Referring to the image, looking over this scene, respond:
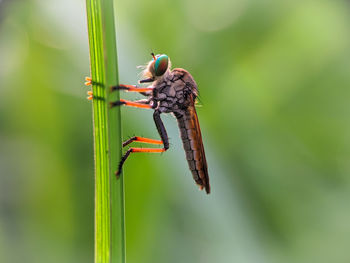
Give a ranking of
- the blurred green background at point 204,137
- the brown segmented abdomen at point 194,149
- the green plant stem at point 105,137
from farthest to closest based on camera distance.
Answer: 1. the blurred green background at point 204,137
2. the brown segmented abdomen at point 194,149
3. the green plant stem at point 105,137

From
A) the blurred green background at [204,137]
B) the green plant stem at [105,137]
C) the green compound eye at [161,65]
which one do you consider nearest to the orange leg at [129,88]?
the green plant stem at [105,137]

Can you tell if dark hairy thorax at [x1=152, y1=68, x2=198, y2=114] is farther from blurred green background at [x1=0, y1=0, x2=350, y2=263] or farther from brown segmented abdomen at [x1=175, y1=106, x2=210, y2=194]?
blurred green background at [x1=0, y1=0, x2=350, y2=263]

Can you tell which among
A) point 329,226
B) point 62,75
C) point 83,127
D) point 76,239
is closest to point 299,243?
point 329,226

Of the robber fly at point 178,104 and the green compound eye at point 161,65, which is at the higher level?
the green compound eye at point 161,65

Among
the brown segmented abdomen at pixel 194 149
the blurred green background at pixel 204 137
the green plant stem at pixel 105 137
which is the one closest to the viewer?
the green plant stem at pixel 105 137

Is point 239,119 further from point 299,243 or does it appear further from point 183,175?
point 299,243

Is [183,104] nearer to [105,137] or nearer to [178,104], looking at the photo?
[178,104]

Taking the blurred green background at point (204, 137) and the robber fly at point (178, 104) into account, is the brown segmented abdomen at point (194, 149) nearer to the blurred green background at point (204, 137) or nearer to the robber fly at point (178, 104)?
the robber fly at point (178, 104)
